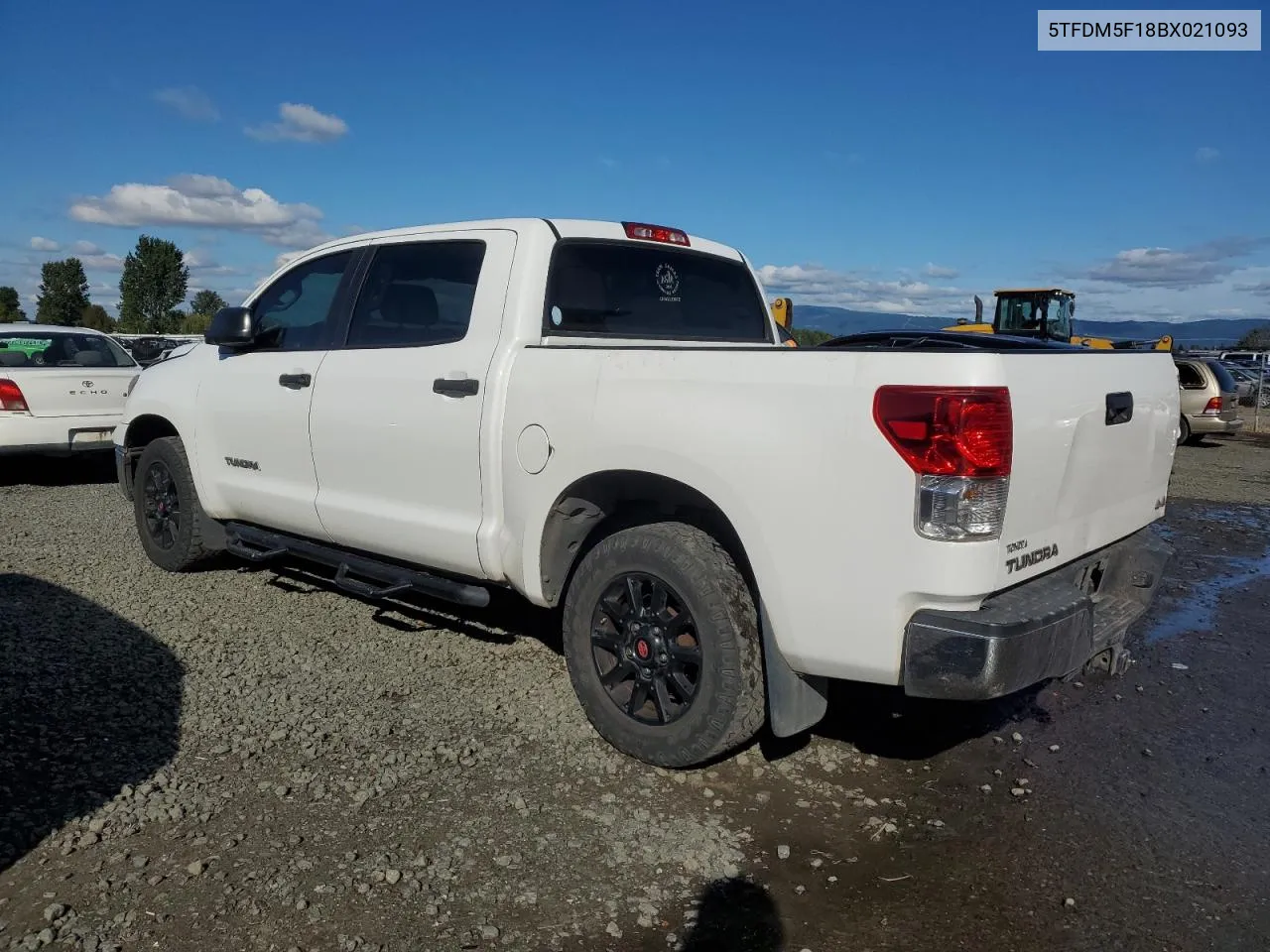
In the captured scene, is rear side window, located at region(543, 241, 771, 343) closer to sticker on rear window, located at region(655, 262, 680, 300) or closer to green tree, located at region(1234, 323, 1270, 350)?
sticker on rear window, located at region(655, 262, 680, 300)

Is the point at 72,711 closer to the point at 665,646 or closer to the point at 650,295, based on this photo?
the point at 665,646

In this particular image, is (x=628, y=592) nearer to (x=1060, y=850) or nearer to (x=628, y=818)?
(x=628, y=818)

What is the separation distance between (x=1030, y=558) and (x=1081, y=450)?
17.2 inches

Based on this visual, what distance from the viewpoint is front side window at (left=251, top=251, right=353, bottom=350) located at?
5141mm

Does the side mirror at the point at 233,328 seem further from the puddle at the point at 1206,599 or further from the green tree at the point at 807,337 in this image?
the puddle at the point at 1206,599

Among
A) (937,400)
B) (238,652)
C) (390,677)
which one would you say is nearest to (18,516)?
(238,652)

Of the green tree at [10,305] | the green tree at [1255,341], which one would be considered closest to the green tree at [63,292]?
the green tree at [10,305]

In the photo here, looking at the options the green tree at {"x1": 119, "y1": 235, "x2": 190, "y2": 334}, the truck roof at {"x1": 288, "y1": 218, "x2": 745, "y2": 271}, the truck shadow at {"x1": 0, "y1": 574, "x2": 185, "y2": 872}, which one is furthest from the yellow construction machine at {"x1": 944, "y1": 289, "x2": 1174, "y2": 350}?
the green tree at {"x1": 119, "y1": 235, "x2": 190, "y2": 334}

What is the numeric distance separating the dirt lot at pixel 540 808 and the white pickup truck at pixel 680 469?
0.44 m

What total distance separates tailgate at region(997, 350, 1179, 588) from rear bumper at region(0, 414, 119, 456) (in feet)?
27.7

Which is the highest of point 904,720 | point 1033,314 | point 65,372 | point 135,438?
point 1033,314

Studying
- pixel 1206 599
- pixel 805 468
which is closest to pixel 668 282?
pixel 805 468

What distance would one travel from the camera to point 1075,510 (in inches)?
135

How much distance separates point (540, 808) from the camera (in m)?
3.45
